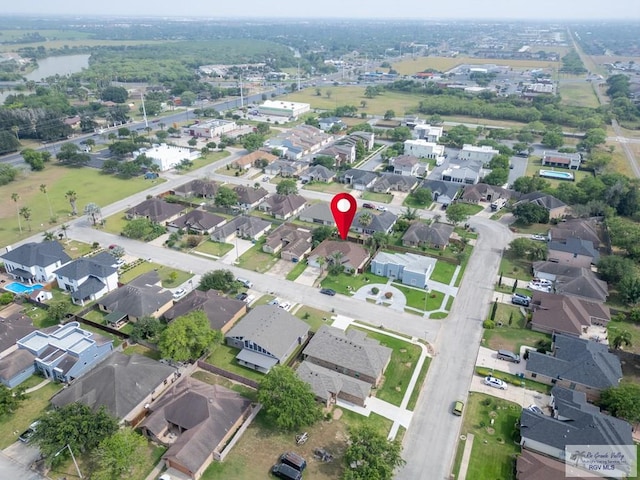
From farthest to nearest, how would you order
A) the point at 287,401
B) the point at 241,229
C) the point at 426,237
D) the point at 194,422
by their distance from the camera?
1. the point at 241,229
2. the point at 426,237
3. the point at 194,422
4. the point at 287,401

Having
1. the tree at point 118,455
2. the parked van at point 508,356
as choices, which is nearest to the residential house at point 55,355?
the tree at point 118,455

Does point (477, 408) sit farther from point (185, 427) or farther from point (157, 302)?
point (157, 302)

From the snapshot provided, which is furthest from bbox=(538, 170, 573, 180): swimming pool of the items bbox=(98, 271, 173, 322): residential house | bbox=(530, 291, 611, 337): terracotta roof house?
bbox=(98, 271, 173, 322): residential house

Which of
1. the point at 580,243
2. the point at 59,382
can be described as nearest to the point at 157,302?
the point at 59,382

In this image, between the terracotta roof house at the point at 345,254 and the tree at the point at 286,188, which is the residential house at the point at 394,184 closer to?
the tree at the point at 286,188

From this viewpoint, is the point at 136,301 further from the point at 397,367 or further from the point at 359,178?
the point at 359,178

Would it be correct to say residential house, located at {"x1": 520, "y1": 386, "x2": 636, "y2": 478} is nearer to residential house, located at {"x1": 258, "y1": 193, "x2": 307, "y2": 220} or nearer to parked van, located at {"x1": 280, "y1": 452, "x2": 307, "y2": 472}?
parked van, located at {"x1": 280, "y1": 452, "x2": 307, "y2": 472}

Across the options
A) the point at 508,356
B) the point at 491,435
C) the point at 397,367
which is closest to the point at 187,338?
the point at 397,367
